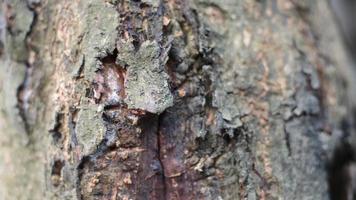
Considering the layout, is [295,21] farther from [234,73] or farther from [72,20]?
[72,20]

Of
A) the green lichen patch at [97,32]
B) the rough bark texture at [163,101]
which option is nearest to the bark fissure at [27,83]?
the rough bark texture at [163,101]

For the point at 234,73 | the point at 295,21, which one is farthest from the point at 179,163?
the point at 295,21

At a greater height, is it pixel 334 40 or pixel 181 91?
pixel 334 40

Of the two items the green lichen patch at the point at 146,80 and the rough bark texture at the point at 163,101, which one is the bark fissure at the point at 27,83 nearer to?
the rough bark texture at the point at 163,101

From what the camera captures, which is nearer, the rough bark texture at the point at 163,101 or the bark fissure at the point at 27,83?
the rough bark texture at the point at 163,101

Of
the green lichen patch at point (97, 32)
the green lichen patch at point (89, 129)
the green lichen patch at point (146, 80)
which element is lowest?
the green lichen patch at point (89, 129)

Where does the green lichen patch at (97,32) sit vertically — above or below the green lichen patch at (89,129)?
above

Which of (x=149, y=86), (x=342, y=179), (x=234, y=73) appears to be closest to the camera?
(x=149, y=86)

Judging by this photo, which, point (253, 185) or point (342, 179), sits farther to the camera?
point (342, 179)
